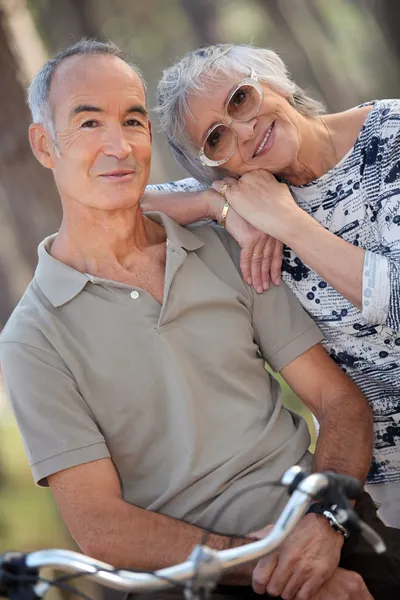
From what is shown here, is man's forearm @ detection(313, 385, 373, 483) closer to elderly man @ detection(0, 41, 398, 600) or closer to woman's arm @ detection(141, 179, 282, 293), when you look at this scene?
elderly man @ detection(0, 41, 398, 600)

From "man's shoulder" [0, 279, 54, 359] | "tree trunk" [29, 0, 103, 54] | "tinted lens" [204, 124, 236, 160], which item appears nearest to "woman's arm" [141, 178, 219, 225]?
"tinted lens" [204, 124, 236, 160]

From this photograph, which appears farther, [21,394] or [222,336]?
[222,336]

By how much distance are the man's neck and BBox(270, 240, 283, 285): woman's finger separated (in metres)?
0.33

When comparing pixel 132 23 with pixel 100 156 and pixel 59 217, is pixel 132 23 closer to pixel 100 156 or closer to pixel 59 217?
pixel 59 217

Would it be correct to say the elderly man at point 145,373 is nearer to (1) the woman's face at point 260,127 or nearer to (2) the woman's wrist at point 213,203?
(2) the woman's wrist at point 213,203

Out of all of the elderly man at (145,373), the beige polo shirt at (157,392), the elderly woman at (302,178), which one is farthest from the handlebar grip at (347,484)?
the elderly woman at (302,178)

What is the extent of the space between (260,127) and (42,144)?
0.56 meters

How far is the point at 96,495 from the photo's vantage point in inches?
63.7

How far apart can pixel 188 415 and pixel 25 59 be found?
1665mm

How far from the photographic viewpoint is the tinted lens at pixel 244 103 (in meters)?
1.89

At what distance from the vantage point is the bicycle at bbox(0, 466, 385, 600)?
0.95 meters

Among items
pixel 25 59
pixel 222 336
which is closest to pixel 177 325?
pixel 222 336

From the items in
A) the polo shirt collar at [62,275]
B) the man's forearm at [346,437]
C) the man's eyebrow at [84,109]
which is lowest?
the man's forearm at [346,437]

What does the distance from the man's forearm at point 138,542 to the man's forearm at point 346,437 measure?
0.97ft
